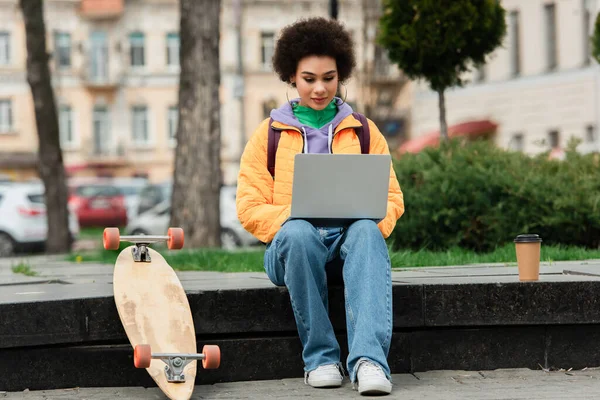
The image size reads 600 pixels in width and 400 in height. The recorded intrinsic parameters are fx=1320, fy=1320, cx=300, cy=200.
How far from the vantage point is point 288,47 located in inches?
249

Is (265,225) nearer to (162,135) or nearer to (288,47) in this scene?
(288,47)

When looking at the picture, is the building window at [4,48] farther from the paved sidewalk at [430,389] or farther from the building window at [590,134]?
the paved sidewalk at [430,389]

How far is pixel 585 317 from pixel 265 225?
1.61m

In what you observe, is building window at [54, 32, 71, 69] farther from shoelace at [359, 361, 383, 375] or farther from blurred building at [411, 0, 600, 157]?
shoelace at [359, 361, 383, 375]

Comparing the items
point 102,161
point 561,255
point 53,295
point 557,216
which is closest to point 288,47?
point 53,295

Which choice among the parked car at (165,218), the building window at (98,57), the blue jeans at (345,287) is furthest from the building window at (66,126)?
the blue jeans at (345,287)

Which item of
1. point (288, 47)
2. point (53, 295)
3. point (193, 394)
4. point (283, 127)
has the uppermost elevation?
point (288, 47)

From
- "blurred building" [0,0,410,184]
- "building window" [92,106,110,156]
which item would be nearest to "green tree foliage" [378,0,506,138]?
"blurred building" [0,0,410,184]

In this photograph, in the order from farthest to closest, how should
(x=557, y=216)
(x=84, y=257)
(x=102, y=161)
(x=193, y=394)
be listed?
(x=102, y=161) → (x=84, y=257) → (x=557, y=216) → (x=193, y=394)

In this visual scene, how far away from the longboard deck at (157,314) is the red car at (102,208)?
32.6 m

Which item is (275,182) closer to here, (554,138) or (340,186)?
(340,186)

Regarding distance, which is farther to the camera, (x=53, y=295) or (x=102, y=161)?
(x=102, y=161)

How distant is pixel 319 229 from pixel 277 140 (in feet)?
1.51

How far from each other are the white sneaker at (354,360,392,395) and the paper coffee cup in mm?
1127
